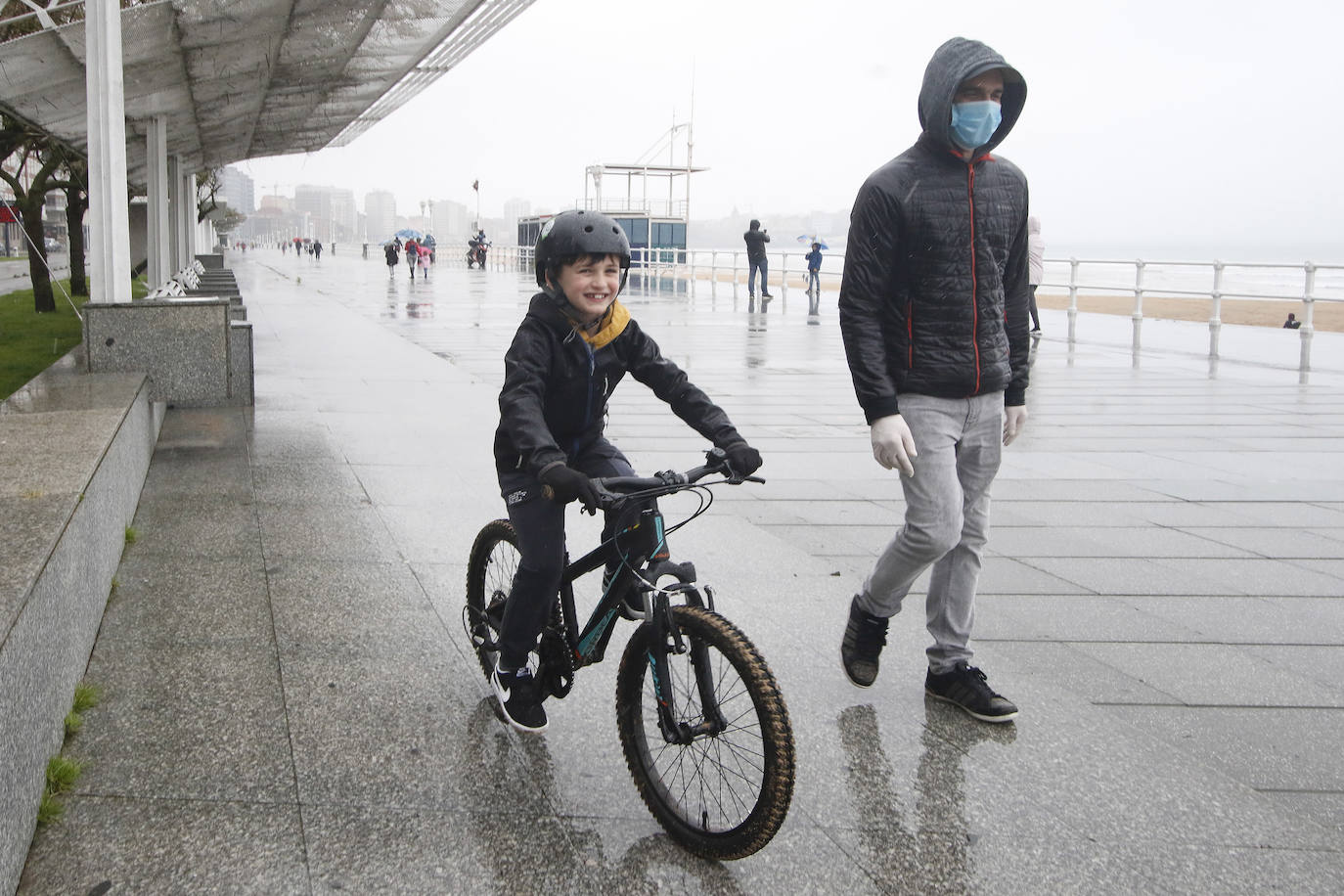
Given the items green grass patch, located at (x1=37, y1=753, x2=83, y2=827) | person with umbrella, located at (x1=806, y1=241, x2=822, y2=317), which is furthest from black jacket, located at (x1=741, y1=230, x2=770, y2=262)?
green grass patch, located at (x1=37, y1=753, x2=83, y2=827)

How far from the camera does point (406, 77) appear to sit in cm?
1948

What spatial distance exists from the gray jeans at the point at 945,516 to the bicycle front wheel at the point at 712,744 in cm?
104

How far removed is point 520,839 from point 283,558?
8.96ft

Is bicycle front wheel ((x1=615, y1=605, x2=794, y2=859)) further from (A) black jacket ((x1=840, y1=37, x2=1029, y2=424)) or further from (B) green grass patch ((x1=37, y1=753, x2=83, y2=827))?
(B) green grass patch ((x1=37, y1=753, x2=83, y2=827))

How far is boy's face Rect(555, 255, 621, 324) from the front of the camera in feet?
10.4

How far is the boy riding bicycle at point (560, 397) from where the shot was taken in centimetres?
314

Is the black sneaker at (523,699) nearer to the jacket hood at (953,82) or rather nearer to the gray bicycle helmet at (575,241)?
the gray bicycle helmet at (575,241)

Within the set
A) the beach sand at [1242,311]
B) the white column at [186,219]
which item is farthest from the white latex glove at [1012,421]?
the beach sand at [1242,311]

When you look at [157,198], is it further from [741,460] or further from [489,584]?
[741,460]

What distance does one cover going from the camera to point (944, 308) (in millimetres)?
3723

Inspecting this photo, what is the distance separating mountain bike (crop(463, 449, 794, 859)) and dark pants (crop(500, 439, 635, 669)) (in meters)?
0.10

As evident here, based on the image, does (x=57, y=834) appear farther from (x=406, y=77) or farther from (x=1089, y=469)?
(x=406, y=77)

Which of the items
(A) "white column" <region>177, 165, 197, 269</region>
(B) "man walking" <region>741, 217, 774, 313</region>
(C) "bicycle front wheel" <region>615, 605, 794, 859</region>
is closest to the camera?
(C) "bicycle front wheel" <region>615, 605, 794, 859</region>

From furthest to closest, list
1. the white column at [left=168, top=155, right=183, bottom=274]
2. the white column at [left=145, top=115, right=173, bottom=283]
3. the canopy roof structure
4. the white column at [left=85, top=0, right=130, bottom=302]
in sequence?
1. the white column at [left=168, top=155, right=183, bottom=274]
2. the white column at [left=145, top=115, right=173, bottom=283]
3. the canopy roof structure
4. the white column at [left=85, top=0, right=130, bottom=302]
